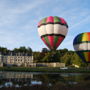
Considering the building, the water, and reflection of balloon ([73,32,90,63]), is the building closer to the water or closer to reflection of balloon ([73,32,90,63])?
reflection of balloon ([73,32,90,63])

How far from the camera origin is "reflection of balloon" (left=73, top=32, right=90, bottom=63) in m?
58.2

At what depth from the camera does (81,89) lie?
1727 centimetres

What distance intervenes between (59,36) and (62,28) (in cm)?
203

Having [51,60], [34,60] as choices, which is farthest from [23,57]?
[51,60]

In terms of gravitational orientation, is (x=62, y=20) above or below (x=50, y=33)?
above

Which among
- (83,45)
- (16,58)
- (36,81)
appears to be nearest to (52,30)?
(83,45)

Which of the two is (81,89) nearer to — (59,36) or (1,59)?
(59,36)

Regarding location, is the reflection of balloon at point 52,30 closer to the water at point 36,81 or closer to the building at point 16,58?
the water at point 36,81

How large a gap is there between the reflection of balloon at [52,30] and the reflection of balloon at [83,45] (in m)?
6.49

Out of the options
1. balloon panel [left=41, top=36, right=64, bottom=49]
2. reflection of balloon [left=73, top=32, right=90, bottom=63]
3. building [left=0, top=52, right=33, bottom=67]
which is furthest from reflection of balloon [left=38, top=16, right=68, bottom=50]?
building [left=0, top=52, right=33, bottom=67]

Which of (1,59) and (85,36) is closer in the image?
(85,36)

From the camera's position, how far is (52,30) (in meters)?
53.2

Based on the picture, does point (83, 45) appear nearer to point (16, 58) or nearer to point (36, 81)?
point (36, 81)

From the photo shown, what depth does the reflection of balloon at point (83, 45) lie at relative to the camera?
191ft
